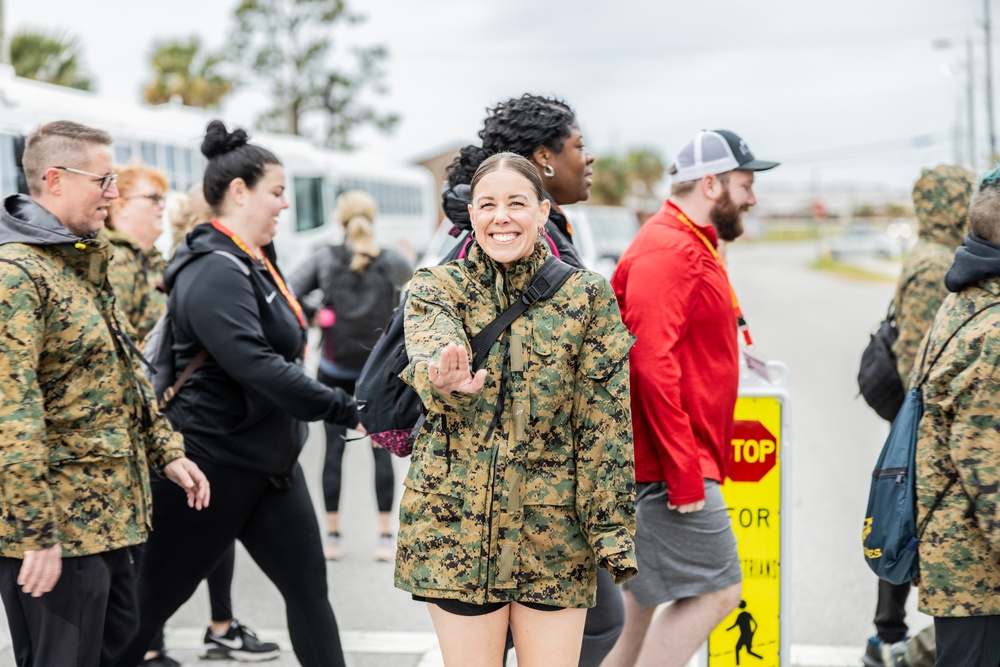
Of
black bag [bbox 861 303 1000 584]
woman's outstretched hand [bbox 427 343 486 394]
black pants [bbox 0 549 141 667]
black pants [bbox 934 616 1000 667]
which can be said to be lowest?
black pants [bbox 934 616 1000 667]

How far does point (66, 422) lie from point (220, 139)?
135cm

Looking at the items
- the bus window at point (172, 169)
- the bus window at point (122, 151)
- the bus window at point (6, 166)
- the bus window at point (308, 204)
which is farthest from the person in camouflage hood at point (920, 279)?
the bus window at point (308, 204)

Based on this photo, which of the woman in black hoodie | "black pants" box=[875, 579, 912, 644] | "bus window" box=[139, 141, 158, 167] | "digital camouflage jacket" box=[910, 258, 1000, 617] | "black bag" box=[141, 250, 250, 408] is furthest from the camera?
"bus window" box=[139, 141, 158, 167]

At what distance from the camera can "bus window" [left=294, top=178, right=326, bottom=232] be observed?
22656 millimetres

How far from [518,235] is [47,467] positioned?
1.41m

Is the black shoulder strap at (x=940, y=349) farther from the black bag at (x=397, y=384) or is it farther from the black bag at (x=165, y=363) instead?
the black bag at (x=165, y=363)

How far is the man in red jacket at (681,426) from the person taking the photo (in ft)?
11.4

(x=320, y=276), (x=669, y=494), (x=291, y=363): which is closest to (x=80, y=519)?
(x=291, y=363)

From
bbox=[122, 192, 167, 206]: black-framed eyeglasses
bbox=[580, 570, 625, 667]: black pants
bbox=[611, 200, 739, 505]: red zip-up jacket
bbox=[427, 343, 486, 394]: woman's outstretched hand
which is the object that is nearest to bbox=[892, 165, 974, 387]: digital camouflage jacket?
bbox=[611, 200, 739, 505]: red zip-up jacket

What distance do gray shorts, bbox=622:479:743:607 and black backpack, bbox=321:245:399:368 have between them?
337 centimetres

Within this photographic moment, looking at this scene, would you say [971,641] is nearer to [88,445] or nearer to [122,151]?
[88,445]

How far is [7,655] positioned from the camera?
3.93 m

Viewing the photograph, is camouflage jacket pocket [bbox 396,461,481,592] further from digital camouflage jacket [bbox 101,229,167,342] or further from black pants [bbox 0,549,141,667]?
digital camouflage jacket [bbox 101,229,167,342]

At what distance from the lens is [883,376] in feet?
15.1
